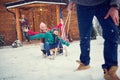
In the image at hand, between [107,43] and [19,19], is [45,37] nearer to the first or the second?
[107,43]

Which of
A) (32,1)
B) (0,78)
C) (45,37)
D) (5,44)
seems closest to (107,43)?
(0,78)

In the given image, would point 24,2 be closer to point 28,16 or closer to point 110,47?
point 28,16

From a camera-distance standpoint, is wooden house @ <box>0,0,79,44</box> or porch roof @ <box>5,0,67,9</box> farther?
wooden house @ <box>0,0,79,44</box>

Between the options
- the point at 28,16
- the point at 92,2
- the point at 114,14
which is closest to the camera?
the point at 114,14

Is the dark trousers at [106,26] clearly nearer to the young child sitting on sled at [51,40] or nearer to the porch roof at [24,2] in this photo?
the young child sitting on sled at [51,40]

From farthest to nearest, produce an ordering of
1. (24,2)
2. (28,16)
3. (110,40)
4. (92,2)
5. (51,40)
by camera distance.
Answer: (28,16)
(24,2)
(51,40)
(92,2)
(110,40)

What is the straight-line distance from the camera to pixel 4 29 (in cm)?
1764

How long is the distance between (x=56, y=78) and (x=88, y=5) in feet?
3.73

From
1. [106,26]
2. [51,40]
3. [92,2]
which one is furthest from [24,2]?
[106,26]

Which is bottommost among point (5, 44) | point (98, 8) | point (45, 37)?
point (5, 44)

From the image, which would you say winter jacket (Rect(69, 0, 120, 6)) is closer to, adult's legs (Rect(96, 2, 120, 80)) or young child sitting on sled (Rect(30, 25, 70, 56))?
adult's legs (Rect(96, 2, 120, 80))

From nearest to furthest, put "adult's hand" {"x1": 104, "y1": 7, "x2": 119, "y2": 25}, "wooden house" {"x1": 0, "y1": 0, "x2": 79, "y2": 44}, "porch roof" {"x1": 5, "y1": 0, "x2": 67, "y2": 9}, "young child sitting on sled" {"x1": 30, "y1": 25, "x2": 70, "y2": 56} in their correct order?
"adult's hand" {"x1": 104, "y1": 7, "x2": 119, "y2": 25} → "young child sitting on sled" {"x1": 30, "y1": 25, "x2": 70, "y2": 56} → "porch roof" {"x1": 5, "y1": 0, "x2": 67, "y2": 9} → "wooden house" {"x1": 0, "y1": 0, "x2": 79, "y2": 44}

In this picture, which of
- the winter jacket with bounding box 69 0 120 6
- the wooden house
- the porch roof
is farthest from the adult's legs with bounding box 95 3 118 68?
the wooden house

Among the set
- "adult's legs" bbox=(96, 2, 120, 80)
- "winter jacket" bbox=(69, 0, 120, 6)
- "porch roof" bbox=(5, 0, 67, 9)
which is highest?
"porch roof" bbox=(5, 0, 67, 9)
